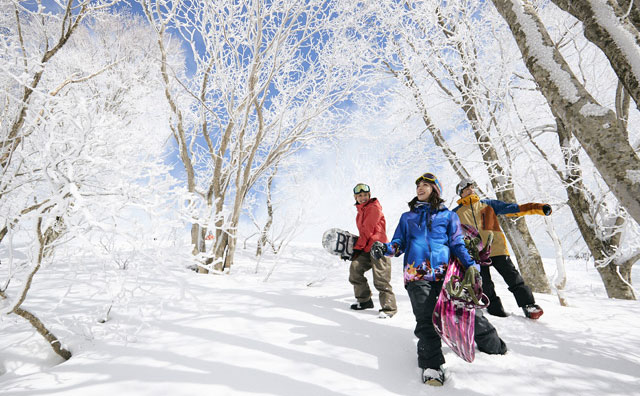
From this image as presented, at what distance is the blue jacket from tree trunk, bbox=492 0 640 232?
0.95 meters

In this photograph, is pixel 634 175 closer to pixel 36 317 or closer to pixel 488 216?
pixel 488 216

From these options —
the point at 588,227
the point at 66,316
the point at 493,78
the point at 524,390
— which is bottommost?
the point at 66,316

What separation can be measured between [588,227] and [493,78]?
3070 millimetres

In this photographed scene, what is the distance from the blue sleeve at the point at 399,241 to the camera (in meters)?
2.43

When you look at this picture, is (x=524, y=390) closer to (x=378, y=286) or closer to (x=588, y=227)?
(x=378, y=286)

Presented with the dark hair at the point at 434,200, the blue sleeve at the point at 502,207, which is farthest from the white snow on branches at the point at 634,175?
the blue sleeve at the point at 502,207

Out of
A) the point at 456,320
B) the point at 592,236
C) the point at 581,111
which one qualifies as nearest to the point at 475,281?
the point at 456,320

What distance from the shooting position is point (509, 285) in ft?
10.3

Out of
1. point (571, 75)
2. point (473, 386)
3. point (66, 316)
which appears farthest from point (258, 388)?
point (571, 75)

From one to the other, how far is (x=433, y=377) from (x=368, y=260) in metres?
1.56

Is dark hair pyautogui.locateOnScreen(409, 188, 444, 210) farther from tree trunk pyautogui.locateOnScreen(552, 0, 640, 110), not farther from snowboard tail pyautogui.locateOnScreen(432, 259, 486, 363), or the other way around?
tree trunk pyautogui.locateOnScreen(552, 0, 640, 110)

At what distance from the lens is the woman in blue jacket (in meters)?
2.14

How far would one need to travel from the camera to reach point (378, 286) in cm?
315

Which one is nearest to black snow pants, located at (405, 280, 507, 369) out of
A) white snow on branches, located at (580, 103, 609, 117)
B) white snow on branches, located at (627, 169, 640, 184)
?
white snow on branches, located at (627, 169, 640, 184)
